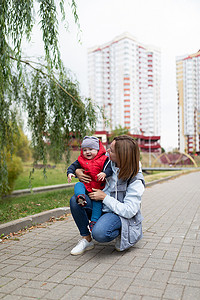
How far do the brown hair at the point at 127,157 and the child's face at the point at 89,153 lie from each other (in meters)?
0.28

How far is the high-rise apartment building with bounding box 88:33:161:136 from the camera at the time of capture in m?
96.3

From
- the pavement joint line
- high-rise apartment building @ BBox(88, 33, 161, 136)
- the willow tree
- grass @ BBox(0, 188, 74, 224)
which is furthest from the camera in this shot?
high-rise apartment building @ BBox(88, 33, 161, 136)

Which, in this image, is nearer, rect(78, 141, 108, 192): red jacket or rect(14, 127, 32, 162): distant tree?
rect(78, 141, 108, 192): red jacket

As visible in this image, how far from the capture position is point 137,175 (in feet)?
12.9

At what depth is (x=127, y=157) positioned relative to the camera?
3.78m

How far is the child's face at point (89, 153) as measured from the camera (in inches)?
154

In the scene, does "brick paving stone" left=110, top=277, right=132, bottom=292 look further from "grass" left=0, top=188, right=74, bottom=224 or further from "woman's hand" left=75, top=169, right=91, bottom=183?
"grass" left=0, top=188, right=74, bottom=224

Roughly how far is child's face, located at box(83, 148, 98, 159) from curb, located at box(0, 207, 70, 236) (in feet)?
6.25

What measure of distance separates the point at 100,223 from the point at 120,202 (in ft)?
1.27

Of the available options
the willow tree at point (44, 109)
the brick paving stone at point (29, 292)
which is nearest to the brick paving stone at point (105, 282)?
the brick paving stone at point (29, 292)

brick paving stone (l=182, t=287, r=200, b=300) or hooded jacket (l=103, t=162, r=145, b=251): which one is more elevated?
hooded jacket (l=103, t=162, r=145, b=251)

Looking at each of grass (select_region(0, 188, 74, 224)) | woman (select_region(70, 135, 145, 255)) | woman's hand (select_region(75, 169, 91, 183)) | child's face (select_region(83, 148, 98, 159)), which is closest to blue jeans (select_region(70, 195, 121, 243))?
woman (select_region(70, 135, 145, 255))

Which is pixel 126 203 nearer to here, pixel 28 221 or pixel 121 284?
pixel 121 284

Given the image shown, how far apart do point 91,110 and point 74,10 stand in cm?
411
